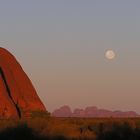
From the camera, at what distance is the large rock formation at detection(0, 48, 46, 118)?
10217cm

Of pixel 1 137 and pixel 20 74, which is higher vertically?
pixel 1 137

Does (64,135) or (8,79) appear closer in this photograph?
(64,135)

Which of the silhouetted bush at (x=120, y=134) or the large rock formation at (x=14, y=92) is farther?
the large rock formation at (x=14, y=92)

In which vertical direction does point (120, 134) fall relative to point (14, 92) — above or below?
above

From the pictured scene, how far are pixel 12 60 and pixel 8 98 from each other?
14.3m

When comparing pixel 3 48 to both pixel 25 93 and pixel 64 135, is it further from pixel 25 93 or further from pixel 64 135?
pixel 64 135

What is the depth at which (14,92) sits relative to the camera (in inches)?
4296

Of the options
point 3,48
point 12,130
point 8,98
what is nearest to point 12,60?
point 3,48

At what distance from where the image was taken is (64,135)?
40.8 meters

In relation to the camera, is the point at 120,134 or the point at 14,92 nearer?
the point at 120,134

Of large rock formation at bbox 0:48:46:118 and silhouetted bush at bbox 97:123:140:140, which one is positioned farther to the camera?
large rock formation at bbox 0:48:46:118

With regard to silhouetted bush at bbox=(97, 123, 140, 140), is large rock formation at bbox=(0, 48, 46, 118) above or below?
below

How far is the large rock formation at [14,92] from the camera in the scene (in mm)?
102169

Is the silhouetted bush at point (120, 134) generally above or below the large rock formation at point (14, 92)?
above
